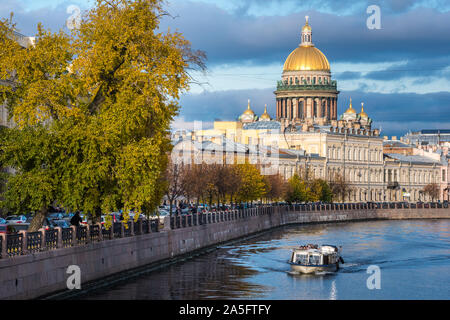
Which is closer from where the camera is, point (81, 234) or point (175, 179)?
point (81, 234)

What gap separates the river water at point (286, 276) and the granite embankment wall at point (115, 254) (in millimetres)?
1026

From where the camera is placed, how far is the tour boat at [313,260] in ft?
186

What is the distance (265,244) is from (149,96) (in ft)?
122

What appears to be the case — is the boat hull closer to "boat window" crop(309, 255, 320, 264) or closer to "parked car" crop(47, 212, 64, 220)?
"boat window" crop(309, 255, 320, 264)

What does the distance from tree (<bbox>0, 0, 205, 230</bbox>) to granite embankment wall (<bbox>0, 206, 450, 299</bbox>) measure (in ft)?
7.30

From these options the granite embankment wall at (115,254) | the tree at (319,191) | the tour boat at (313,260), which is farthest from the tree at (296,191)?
the tour boat at (313,260)

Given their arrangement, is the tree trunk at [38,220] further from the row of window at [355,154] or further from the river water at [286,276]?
the row of window at [355,154]

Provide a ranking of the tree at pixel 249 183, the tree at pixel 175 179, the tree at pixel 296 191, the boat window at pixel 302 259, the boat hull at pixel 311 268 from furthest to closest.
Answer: the tree at pixel 296 191 < the tree at pixel 249 183 < the tree at pixel 175 179 < the boat window at pixel 302 259 < the boat hull at pixel 311 268

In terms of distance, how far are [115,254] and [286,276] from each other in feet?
40.7

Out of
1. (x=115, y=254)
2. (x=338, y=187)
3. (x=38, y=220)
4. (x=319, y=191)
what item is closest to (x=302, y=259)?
(x=115, y=254)

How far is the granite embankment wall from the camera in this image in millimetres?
34969

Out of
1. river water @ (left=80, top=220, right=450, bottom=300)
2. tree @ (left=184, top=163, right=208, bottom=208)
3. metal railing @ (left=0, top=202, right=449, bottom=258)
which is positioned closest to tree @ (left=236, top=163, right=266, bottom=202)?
tree @ (left=184, top=163, right=208, bottom=208)

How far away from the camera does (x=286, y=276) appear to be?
5506 cm

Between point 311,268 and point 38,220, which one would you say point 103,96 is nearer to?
point 38,220
